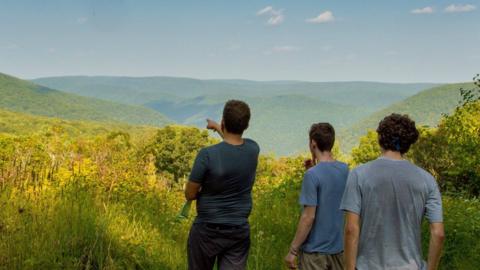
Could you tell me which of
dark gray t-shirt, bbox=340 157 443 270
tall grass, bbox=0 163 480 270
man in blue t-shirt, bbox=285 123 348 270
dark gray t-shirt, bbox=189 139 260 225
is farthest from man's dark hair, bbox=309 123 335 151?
tall grass, bbox=0 163 480 270

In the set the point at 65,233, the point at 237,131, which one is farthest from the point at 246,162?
the point at 65,233

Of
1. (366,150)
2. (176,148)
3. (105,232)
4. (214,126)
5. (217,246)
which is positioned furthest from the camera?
(176,148)

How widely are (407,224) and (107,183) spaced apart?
16.8 feet

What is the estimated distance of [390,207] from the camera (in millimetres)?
2953

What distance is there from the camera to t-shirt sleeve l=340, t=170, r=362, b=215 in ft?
9.68

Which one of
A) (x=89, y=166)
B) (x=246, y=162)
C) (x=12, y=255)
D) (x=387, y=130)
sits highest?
(x=387, y=130)

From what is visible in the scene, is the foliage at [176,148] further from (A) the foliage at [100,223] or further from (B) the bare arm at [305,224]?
(B) the bare arm at [305,224]

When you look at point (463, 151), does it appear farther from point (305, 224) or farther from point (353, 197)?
point (353, 197)

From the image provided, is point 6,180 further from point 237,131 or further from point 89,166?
point 237,131

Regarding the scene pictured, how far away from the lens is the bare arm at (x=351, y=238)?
9.72ft

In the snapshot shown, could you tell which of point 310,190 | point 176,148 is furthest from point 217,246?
point 176,148

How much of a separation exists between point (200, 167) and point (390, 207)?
4.38ft

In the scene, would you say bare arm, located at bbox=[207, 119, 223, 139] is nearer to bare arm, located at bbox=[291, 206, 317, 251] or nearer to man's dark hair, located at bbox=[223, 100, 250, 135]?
man's dark hair, located at bbox=[223, 100, 250, 135]

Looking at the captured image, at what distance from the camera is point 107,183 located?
7.31 meters
